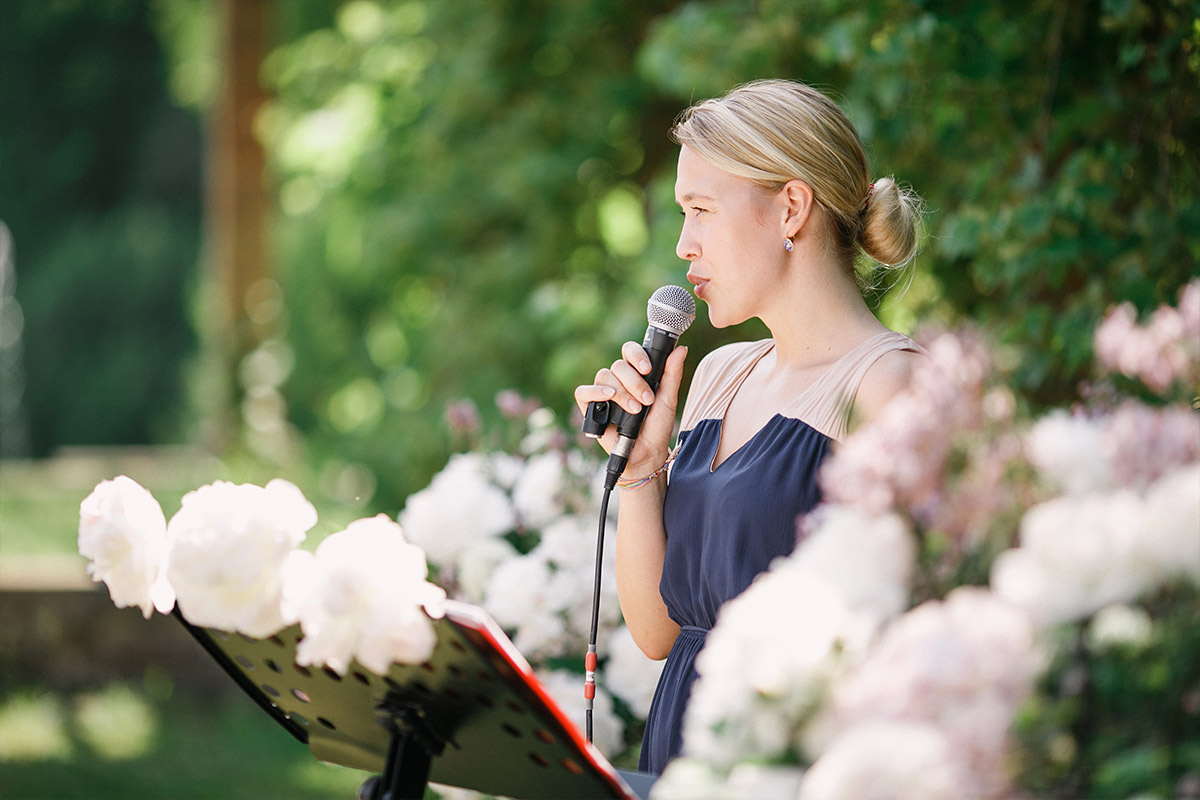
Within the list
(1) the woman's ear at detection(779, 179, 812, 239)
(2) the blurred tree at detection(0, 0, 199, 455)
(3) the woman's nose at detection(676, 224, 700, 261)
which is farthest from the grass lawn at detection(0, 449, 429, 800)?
(2) the blurred tree at detection(0, 0, 199, 455)

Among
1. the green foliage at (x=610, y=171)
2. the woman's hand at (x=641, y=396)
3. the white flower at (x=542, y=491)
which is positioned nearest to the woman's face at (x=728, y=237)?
the woman's hand at (x=641, y=396)

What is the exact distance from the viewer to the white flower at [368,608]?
1073 mm

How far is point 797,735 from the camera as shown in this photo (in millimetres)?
1001

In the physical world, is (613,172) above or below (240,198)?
above

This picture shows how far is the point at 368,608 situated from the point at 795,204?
110 centimetres

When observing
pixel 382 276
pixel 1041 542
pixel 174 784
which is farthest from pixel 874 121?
pixel 174 784

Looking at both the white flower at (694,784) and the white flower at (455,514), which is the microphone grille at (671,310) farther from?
the white flower at (694,784)

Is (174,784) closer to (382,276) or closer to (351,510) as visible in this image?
(351,510)

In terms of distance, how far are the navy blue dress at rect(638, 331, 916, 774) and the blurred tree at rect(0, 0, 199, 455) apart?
1558 centimetres

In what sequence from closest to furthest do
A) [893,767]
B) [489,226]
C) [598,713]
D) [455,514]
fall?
1. [893,767]
2. [598,713]
3. [455,514]
4. [489,226]

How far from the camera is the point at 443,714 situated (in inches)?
49.4

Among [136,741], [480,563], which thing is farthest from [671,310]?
[136,741]

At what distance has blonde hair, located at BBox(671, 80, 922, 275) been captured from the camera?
1.87 m

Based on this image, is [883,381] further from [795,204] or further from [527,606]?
[527,606]
